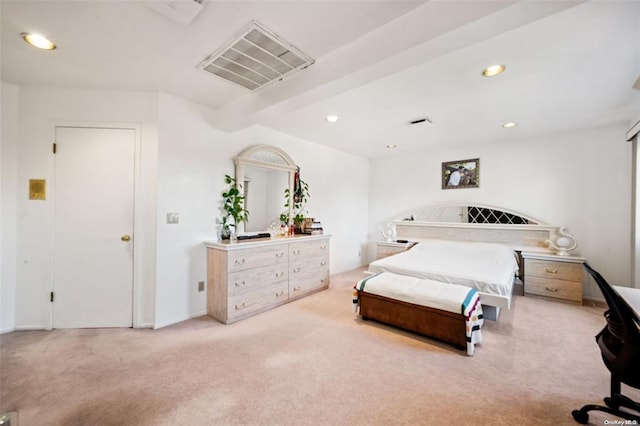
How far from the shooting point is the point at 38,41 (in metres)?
1.87

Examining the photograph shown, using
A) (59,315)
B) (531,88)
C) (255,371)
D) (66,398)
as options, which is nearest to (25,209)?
(59,315)

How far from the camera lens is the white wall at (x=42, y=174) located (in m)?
2.55

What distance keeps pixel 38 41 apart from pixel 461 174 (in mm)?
5576

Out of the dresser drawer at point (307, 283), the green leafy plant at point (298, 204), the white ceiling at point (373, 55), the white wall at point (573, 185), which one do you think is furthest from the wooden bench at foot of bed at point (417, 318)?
the white wall at point (573, 185)

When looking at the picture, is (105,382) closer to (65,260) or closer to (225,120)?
(65,260)

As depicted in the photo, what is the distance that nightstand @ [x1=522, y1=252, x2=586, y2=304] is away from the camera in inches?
134

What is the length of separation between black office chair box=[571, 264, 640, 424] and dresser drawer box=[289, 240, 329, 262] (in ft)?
9.10

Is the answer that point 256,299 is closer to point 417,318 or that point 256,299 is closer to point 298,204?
point 298,204

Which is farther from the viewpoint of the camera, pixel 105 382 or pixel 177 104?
pixel 177 104

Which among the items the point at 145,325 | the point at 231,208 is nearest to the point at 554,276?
the point at 231,208

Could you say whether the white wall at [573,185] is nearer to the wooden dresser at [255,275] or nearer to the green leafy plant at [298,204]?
the green leafy plant at [298,204]

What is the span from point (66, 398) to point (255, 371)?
1.21 m

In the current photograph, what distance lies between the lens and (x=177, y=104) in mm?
2826

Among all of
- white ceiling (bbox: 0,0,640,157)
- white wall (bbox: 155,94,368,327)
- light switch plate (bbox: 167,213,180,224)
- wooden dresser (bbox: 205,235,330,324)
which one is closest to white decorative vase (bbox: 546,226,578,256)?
white ceiling (bbox: 0,0,640,157)
